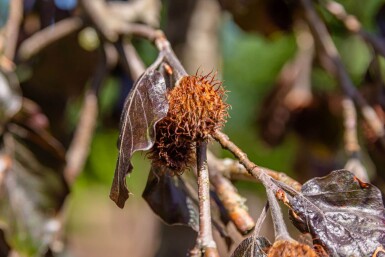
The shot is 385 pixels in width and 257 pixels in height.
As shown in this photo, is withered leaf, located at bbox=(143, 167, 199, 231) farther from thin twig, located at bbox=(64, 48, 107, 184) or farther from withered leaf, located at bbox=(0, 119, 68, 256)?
thin twig, located at bbox=(64, 48, 107, 184)

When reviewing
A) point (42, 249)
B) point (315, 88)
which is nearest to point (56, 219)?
point (42, 249)

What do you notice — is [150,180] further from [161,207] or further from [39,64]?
[39,64]

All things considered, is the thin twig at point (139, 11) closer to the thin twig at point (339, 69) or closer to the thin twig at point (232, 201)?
the thin twig at point (339, 69)

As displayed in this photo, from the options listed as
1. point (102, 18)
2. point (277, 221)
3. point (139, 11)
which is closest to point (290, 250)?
point (277, 221)

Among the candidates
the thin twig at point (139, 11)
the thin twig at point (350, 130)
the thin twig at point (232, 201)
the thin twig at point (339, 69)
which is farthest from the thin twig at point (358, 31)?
the thin twig at point (232, 201)

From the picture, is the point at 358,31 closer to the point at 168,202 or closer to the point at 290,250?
the point at 168,202

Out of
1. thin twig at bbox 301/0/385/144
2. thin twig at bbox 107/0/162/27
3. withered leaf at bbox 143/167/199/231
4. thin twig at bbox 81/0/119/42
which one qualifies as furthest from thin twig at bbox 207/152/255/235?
thin twig at bbox 107/0/162/27
